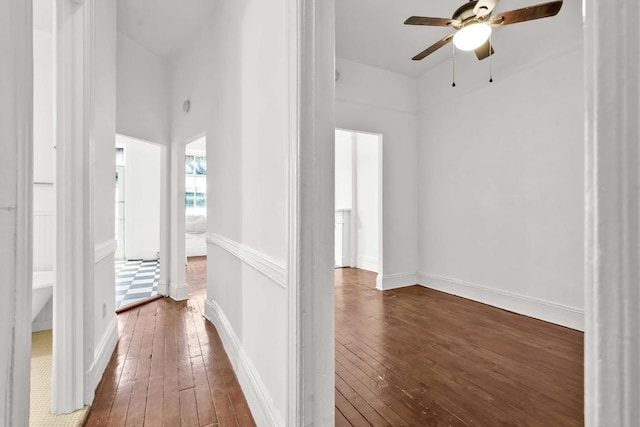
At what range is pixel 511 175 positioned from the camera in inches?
132

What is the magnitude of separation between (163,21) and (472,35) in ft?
9.50

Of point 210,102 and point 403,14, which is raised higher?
point 403,14

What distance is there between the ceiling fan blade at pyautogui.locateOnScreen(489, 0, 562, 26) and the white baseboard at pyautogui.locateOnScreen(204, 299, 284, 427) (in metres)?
2.79

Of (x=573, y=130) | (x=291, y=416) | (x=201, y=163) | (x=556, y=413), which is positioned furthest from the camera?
(x=201, y=163)

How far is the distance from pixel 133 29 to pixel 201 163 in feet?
15.9

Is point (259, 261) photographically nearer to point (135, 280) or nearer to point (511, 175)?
point (511, 175)

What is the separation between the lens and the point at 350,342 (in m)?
2.57

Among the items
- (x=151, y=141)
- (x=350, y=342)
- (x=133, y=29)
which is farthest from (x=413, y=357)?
(x=133, y=29)

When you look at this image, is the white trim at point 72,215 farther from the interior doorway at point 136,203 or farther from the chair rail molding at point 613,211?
the interior doorway at point 136,203

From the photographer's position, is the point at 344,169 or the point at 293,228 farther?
the point at 344,169

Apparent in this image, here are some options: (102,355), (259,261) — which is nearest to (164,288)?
(102,355)

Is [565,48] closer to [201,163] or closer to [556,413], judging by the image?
[556,413]

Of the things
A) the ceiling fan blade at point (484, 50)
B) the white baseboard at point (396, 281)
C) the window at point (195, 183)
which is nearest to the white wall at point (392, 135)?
the white baseboard at point (396, 281)

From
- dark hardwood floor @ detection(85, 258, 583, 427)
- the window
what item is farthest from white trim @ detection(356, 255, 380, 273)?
A: the window
